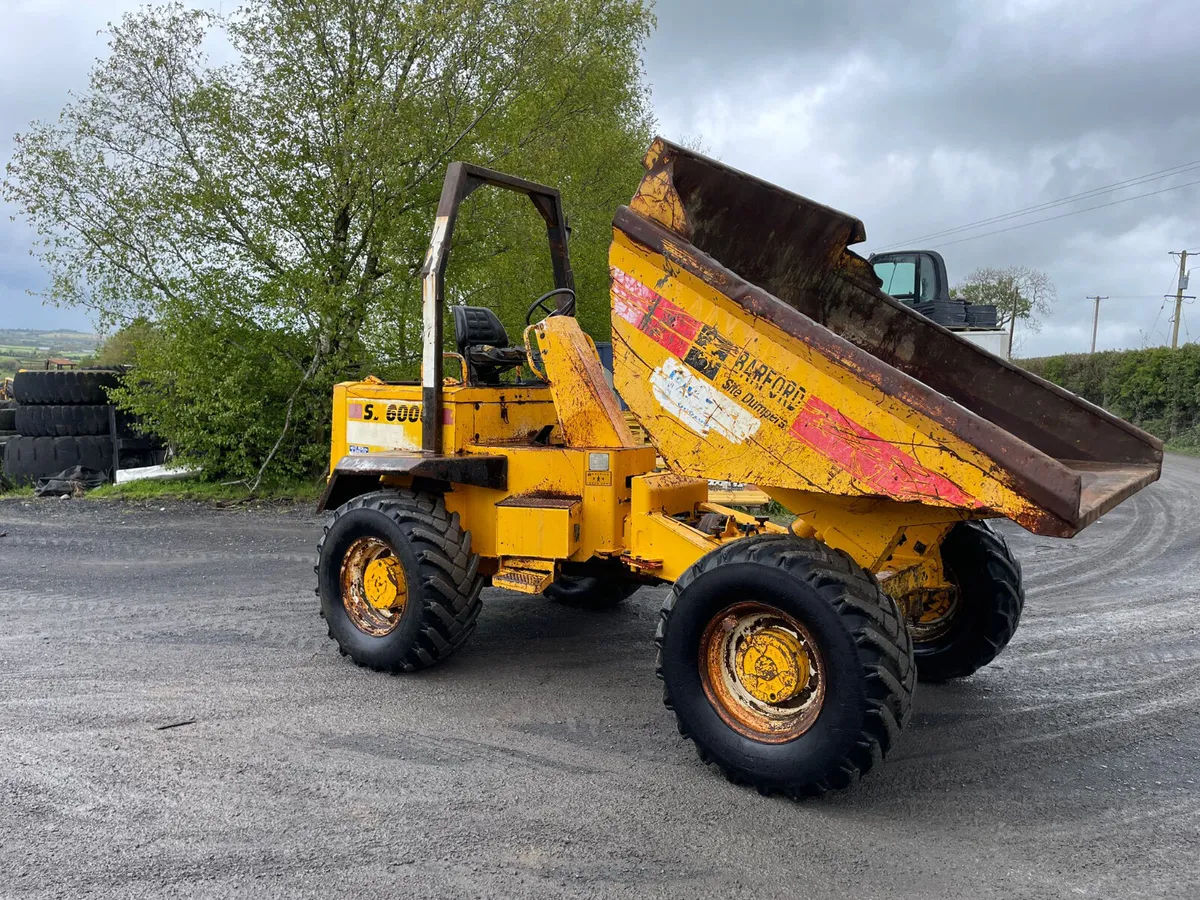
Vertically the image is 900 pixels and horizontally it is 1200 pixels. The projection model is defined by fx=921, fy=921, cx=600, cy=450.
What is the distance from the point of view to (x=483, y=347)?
577cm

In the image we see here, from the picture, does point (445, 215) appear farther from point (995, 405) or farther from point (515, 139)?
point (515, 139)

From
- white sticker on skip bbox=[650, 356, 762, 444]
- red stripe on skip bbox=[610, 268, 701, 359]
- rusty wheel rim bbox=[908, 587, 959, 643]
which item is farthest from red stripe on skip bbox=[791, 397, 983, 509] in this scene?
rusty wheel rim bbox=[908, 587, 959, 643]

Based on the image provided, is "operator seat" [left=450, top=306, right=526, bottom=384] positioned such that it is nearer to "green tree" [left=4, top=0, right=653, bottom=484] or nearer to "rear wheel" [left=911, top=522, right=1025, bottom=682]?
"rear wheel" [left=911, top=522, right=1025, bottom=682]

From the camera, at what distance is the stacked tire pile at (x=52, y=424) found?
12.9m

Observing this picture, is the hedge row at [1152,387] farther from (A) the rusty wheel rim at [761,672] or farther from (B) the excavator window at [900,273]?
(A) the rusty wheel rim at [761,672]

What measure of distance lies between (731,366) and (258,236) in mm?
9674

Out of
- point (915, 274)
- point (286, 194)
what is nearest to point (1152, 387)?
point (915, 274)

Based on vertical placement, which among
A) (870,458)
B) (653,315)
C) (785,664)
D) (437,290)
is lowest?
(785,664)

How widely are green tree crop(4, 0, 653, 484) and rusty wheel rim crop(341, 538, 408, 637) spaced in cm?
679

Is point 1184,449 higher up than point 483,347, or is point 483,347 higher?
point 483,347

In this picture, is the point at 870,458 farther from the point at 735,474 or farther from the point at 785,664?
the point at 785,664

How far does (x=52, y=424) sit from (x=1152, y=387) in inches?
864

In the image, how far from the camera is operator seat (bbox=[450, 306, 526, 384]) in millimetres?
5648

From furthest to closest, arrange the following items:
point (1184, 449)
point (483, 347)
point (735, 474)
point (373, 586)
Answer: point (1184, 449)
point (483, 347)
point (373, 586)
point (735, 474)
